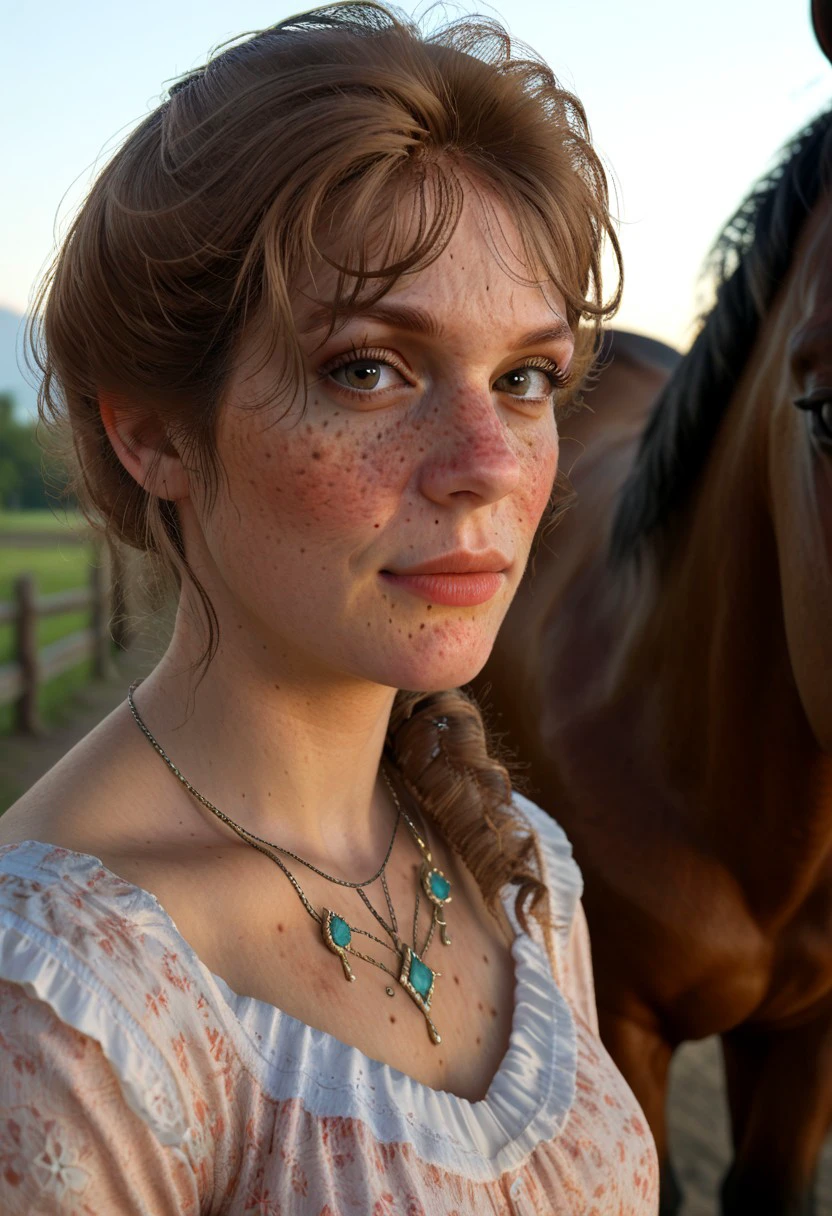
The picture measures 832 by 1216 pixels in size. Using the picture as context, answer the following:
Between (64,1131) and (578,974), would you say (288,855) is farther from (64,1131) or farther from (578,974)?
(578,974)

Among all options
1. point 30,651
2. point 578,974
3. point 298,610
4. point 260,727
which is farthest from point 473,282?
point 30,651

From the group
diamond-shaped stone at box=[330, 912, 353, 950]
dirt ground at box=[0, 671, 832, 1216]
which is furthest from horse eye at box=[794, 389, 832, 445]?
dirt ground at box=[0, 671, 832, 1216]

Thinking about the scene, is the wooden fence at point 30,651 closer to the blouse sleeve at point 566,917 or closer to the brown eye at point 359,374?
the blouse sleeve at point 566,917

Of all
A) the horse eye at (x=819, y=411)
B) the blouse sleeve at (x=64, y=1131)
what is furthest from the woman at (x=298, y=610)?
the horse eye at (x=819, y=411)

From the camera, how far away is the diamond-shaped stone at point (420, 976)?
1.10 m

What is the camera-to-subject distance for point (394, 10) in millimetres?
1107

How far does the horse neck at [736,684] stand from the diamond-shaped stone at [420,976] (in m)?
0.86

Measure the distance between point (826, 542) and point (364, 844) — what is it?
0.74 m

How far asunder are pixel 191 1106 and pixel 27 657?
661cm

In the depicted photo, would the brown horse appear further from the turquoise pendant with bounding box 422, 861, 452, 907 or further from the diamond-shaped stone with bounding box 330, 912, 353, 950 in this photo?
the diamond-shaped stone with bounding box 330, 912, 353, 950

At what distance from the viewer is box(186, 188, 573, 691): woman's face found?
0.98 metres

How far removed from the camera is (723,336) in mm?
1890

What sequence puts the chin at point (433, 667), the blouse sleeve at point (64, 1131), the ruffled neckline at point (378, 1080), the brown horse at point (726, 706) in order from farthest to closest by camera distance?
the brown horse at point (726, 706) < the chin at point (433, 667) < the ruffled neckline at point (378, 1080) < the blouse sleeve at point (64, 1131)

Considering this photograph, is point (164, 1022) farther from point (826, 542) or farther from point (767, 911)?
point (767, 911)
